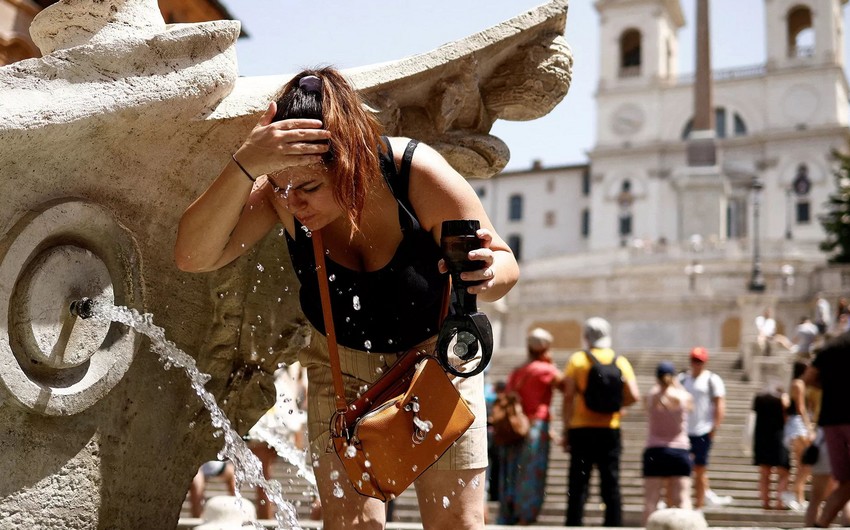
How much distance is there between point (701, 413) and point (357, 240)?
22.9ft

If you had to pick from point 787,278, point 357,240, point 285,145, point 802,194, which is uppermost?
point 802,194

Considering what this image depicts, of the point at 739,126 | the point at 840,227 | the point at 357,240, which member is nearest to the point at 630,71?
the point at 739,126

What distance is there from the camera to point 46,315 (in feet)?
9.20

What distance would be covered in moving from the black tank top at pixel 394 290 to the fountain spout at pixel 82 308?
0.62m

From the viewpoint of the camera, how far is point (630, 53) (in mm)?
71000

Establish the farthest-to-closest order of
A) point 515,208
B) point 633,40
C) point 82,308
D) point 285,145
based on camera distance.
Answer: point 515,208, point 633,40, point 82,308, point 285,145

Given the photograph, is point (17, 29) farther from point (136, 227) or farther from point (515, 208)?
point (515, 208)

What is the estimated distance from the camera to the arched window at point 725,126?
6619cm

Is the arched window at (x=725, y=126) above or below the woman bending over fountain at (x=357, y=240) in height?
above

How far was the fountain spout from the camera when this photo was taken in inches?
113

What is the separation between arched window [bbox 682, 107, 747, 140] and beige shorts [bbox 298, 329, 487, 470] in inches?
2589

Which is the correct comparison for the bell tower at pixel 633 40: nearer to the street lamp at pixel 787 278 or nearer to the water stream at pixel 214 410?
the street lamp at pixel 787 278

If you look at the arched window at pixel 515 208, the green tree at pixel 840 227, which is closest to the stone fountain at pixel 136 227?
the green tree at pixel 840 227

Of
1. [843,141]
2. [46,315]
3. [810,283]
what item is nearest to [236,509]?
[46,315]
